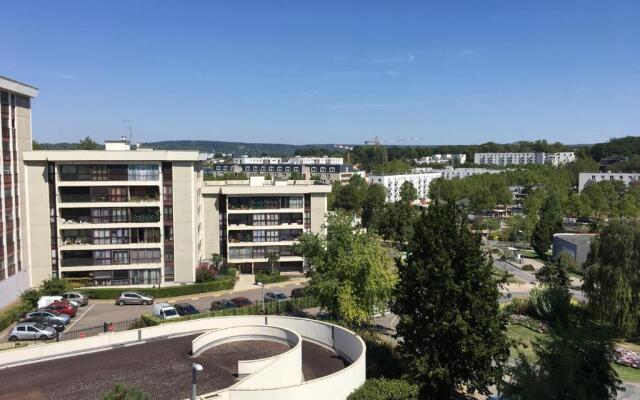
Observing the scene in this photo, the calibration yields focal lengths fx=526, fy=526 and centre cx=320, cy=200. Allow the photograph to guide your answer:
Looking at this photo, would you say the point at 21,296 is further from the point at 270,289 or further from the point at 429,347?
the point at 429,347

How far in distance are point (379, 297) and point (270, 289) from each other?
19837mm

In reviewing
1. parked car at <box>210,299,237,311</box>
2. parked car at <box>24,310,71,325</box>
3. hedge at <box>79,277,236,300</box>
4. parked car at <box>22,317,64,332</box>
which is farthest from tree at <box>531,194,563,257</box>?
parked car at <box>22,317,64,332</box>

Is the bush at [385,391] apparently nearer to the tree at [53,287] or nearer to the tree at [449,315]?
the tree at [449,315]

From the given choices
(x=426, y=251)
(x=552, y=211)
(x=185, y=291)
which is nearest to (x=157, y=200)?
(x=185, y=291)

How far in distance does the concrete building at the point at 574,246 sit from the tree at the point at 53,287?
5408 cm

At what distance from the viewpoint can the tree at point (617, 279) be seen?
40.3 m

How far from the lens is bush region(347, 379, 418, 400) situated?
23.1 m

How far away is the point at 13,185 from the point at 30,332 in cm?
1580

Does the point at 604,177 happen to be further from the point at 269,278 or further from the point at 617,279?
the point at 269,278

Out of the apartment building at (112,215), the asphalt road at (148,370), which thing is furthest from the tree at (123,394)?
the apartment building at (112,215)

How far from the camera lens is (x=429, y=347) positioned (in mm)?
26234

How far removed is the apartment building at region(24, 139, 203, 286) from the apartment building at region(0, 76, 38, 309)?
53.1 inches

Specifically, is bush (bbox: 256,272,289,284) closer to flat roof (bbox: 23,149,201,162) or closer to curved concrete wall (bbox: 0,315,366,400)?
flat roof (bbox: 23,149,201,162)

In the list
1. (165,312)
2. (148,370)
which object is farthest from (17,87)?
(148,370)
